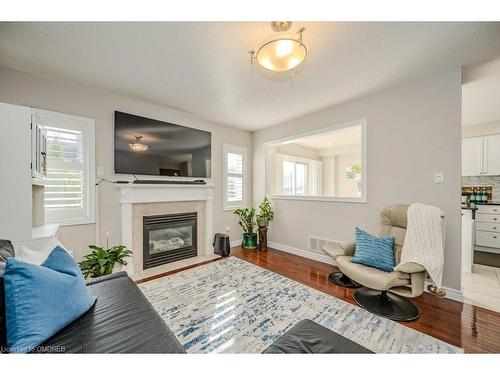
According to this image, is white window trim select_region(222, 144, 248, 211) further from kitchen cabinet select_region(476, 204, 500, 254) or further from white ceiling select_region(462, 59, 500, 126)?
kitchen cabinet select_region(476, 204, 500, 254)

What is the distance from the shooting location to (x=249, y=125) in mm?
4176

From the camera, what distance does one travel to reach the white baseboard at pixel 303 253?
3304 millimetres

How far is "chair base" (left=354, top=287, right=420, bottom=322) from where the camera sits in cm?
186

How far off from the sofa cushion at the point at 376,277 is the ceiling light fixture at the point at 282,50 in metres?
1.99

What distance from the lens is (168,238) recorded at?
11.0 feet

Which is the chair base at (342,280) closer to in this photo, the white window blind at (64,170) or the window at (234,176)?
the window at (234,176)

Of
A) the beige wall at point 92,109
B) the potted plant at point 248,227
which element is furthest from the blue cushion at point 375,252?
the beige wall at point 92,109

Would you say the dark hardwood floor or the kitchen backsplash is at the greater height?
the kitchen backsplash

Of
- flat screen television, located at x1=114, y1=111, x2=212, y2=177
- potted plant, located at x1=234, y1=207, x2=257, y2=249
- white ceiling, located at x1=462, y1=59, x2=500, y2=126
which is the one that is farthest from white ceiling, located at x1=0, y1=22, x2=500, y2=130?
potted plant, located at x1=234, y1=207, x2=257, y2=249

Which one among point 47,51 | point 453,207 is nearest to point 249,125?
point 47,51

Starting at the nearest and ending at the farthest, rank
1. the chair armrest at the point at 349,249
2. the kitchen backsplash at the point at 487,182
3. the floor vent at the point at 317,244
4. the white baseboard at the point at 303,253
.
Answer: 1. the chair armrest at the point at 349,249
2. the white baseboard at the point at 303,253
3. the floor vent at the point at 317,244
4. the kitchen backsplash at the point at 487,182

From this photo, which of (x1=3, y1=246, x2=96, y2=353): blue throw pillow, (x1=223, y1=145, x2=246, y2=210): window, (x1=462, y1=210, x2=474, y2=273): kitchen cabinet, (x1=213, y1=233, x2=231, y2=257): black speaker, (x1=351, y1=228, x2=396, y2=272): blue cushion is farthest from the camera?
(x1=223, y1=145, x2=246, y2=210): window

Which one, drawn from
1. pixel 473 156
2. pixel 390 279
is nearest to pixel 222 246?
pixel 390 279

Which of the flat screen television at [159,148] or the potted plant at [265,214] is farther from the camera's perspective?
the potted plant at [265,214]
